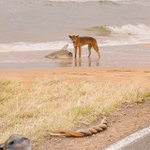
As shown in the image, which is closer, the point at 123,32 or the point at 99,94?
the point at 99,94

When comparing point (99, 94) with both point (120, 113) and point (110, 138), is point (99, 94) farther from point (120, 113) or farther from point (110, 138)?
point (110, 138)

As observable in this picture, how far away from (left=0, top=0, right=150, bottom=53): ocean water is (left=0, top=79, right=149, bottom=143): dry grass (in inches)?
358

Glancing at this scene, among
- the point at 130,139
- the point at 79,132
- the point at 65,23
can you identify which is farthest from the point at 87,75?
the point at 65,23

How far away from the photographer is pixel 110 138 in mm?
6766

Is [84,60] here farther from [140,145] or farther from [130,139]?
[140,145]

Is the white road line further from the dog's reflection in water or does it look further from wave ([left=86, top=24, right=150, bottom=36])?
wave ([left=86, top=24, right=150, bottom=36])

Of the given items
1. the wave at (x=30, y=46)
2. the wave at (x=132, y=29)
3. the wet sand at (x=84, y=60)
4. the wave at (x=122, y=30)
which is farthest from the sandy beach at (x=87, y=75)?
the wave at (x=132, y=29)

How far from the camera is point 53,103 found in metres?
8.98

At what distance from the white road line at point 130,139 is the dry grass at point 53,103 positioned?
819 mm

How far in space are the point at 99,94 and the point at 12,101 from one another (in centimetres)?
142

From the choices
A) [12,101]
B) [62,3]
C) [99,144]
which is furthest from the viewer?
[62,3]

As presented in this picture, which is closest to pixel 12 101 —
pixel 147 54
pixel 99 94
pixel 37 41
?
pixel 99 94

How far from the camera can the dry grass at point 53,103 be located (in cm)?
729

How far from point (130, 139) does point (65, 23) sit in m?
20.6
